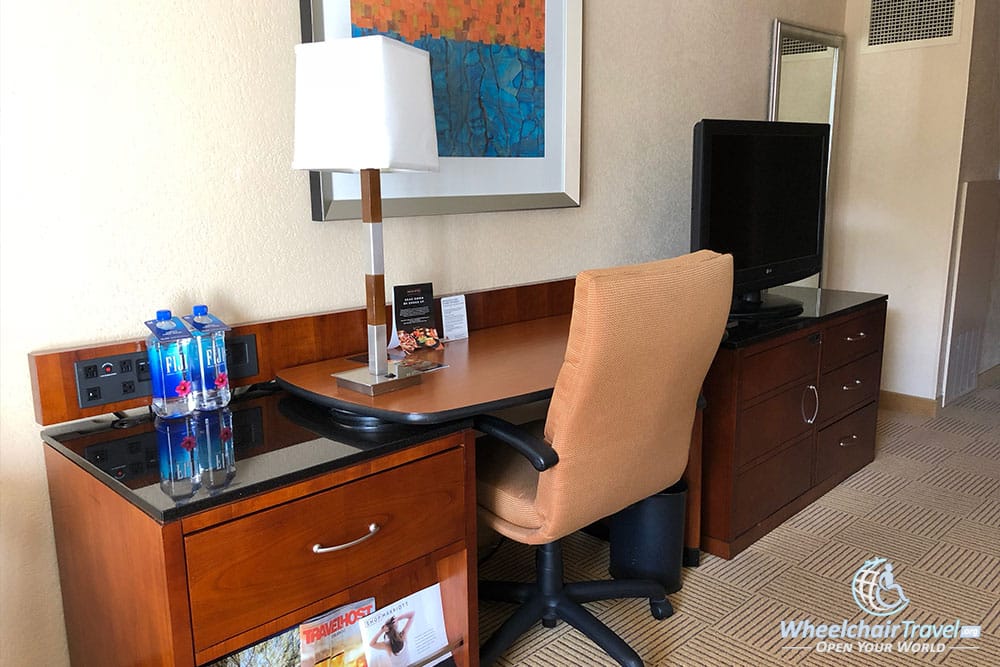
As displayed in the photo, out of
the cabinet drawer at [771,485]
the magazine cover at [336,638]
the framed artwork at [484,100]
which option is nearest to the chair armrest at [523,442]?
the magazine cover at [336,638]

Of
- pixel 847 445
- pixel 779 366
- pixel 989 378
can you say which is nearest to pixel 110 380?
pixel 779 366

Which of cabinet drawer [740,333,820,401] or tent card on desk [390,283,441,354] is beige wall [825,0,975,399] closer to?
cabinet drawer [740,333,820,401]

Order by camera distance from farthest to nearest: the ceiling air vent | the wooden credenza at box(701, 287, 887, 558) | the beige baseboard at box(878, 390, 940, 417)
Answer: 1. the beige baseboard at box(878, 390, 940, 417)
2. the ceiling air vent
3. the wooden credenza at box(701, 287, 887, 558)

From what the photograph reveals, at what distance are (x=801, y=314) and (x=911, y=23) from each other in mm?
1775

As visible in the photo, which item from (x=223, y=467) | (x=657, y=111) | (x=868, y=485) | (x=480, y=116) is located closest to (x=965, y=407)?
(x=868, y=485)

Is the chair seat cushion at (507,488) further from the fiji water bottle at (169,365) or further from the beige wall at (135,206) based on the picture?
the fiji water bottle at (169,365)

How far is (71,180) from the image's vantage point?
1.50 metres

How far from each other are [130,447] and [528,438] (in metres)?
0.73

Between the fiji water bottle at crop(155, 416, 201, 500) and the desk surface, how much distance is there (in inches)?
9.2

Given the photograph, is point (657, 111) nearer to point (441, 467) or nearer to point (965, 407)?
point (441, 467)

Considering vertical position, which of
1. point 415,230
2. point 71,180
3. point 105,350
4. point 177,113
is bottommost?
point 105,350

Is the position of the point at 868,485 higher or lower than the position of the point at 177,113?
lower

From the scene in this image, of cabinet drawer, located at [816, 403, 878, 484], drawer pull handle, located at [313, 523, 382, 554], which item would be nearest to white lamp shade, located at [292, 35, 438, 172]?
drawer pull handle, located at [313, 523, 382, 554]

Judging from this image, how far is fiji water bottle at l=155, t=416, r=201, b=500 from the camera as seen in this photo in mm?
1222
